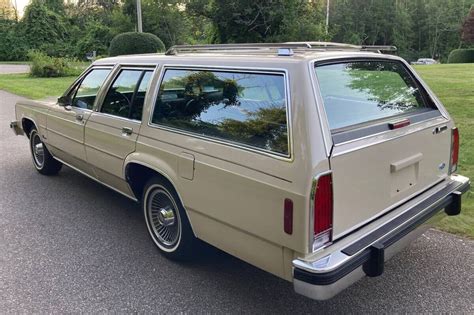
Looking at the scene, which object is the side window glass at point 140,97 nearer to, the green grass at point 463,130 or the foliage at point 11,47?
the green grass at point 463,130

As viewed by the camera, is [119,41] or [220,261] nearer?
[220,261]

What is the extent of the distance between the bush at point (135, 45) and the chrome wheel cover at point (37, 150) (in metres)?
14.6

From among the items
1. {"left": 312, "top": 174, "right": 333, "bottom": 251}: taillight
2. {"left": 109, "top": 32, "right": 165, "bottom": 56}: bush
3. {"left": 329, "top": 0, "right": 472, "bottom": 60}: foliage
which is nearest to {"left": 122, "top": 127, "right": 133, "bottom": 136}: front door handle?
{"left": 312, "top": 174, "right": 333, "bottom": 251}: taillight

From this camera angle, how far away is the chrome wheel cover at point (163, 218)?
12.0ft

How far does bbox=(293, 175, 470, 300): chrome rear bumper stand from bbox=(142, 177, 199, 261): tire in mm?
1251

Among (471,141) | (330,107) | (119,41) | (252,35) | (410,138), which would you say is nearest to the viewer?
(330,107)

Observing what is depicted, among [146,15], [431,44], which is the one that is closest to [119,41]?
[146,15]

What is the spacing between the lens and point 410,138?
3.14 metres

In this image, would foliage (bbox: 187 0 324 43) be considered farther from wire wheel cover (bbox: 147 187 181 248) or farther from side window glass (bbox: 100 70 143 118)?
wire wheel cover (bbox: 147 187 181 248)

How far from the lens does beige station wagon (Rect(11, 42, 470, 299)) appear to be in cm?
254

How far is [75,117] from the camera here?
4.76 m

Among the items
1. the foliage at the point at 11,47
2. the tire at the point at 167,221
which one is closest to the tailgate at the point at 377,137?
the tire at the point at 167,221

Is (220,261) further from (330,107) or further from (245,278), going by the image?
(330,107)

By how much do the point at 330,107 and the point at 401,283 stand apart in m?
1.48
